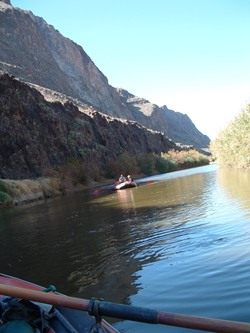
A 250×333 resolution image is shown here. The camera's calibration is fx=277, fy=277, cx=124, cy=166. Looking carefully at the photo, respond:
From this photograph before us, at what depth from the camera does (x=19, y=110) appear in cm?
4512

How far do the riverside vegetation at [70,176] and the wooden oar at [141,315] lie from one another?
23403 mm

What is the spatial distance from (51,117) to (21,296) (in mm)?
53045

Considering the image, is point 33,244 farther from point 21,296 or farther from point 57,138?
point 57,138

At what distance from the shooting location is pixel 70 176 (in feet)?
140

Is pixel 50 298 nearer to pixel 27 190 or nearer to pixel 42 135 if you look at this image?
pixel 27 190

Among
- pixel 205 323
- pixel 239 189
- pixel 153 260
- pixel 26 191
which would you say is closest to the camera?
pixel 205 323

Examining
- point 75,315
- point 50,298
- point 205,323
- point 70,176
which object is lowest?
point 75,315

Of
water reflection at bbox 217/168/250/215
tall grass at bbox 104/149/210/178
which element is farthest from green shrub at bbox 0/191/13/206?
tall grass at bbox 104/149/210/178

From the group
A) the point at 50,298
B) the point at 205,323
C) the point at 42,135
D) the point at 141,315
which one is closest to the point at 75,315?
the point at 50,298

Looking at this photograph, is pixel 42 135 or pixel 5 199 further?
pixel 42 135

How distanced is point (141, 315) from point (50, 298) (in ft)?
3.26

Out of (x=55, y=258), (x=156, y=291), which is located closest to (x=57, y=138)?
(x=55, y=258)

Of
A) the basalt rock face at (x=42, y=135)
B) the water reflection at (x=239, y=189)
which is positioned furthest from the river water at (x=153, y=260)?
the basalt rock face at (x=42, y=135)

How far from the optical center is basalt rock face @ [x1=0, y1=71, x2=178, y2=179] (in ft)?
132
